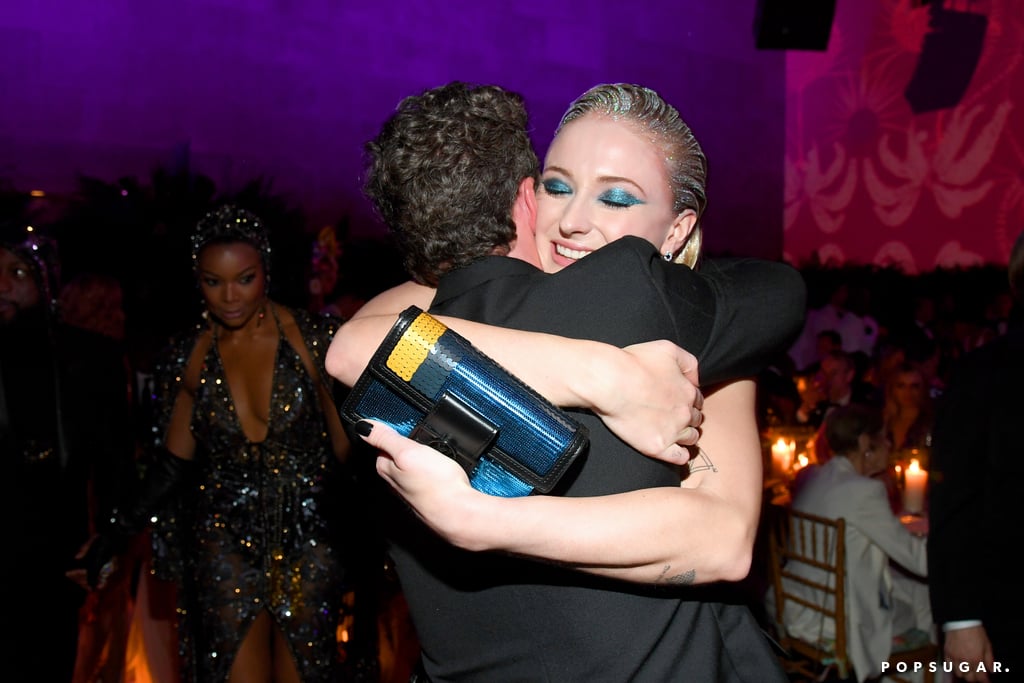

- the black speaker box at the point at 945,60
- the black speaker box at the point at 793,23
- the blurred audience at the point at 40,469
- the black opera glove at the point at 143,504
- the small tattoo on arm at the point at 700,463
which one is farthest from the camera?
the black speaker box at the point at 945,60

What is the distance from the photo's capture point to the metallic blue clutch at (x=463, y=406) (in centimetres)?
104

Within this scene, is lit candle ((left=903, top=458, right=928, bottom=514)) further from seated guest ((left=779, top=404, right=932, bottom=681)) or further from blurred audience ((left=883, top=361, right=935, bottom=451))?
blurred audience ((left=883, top=361, right=935, bottom=451))

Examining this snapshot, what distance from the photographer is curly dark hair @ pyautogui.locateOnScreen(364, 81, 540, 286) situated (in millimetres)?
1318

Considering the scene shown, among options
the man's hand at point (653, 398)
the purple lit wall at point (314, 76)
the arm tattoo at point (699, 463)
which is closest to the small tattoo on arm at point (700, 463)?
the arm tattoo at point (699, 463)

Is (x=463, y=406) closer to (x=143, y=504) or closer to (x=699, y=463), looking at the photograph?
(x=699, y=463)

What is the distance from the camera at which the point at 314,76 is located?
29.1ft

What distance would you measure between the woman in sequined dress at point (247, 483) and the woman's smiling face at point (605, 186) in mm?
1923

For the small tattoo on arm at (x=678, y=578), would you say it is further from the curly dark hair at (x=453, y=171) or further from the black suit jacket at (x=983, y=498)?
the black suit jacket at (x=983, y=498)

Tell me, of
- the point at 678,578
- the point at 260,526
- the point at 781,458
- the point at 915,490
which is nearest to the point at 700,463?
the point at 678,578

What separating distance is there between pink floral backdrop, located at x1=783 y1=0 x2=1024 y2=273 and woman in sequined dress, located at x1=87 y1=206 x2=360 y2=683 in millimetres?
9150

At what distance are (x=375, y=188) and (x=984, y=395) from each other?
1.82 metres

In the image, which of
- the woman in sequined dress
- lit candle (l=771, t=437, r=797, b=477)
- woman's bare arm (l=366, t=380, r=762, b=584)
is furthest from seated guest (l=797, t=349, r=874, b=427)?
woman's bare arm (l=366, t=380, r=762, b=584)

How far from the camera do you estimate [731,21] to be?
1179 cm

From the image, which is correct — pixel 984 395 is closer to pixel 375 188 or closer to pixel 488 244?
pixel 488 244
